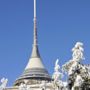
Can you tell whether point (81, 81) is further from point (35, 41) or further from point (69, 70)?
point (35, 41)

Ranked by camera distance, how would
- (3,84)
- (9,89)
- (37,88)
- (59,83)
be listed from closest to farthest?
1. (59,83)
2. (3,84)
3. (37,88)
4. (9,89)

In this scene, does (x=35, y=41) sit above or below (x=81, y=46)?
above

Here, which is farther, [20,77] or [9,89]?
[20,77]

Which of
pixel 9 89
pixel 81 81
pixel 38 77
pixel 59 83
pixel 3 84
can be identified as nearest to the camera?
pixel 81 81

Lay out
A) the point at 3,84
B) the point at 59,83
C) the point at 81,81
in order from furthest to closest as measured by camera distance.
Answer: the point at 3,84 < the point at 59,83 < the point at 81,81

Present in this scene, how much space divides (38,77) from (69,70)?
472 ft

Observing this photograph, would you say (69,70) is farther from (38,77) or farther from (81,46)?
(38,77)

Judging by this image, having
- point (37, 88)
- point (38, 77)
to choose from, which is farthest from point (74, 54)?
point (38, 77)

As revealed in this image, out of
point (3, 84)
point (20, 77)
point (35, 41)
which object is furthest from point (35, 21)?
point (3, 84)

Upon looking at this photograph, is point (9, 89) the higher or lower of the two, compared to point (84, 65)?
higher

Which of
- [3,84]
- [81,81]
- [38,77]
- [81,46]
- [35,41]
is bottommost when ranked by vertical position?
[81,81]

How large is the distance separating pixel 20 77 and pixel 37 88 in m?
55.0

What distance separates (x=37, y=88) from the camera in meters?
130

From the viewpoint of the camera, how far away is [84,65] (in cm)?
3741
